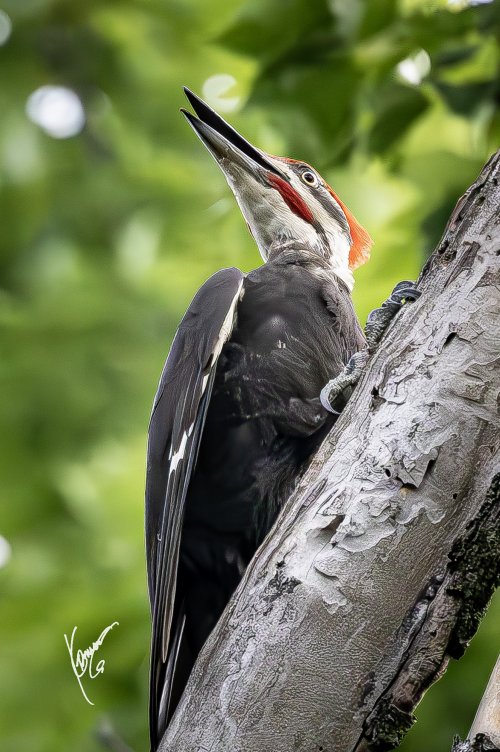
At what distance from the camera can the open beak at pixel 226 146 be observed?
347 cm

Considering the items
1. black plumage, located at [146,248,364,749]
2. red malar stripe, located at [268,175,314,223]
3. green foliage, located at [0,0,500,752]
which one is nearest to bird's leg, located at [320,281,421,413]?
black plumage, located at [146,248,364,749]

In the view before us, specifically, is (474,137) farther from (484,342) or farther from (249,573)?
(249,573)

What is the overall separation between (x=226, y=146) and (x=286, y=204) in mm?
432

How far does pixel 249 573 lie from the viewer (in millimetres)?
1872

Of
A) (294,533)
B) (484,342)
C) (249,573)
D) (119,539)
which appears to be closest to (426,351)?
(484,342)

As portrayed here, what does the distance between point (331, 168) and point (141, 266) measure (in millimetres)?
1120

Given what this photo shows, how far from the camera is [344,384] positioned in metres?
2.52

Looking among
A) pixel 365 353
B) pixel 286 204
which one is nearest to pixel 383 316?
pixel 365 353

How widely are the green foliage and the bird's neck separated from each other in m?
0.16

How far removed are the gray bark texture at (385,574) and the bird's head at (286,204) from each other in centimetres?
194

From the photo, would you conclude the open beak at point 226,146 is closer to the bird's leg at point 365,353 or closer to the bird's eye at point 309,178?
the bird's eye at point 309,178

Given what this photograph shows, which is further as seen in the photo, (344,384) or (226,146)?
(226,146)

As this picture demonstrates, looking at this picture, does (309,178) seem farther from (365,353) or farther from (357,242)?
(365,353)

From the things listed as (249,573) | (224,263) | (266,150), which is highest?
(266,150)
